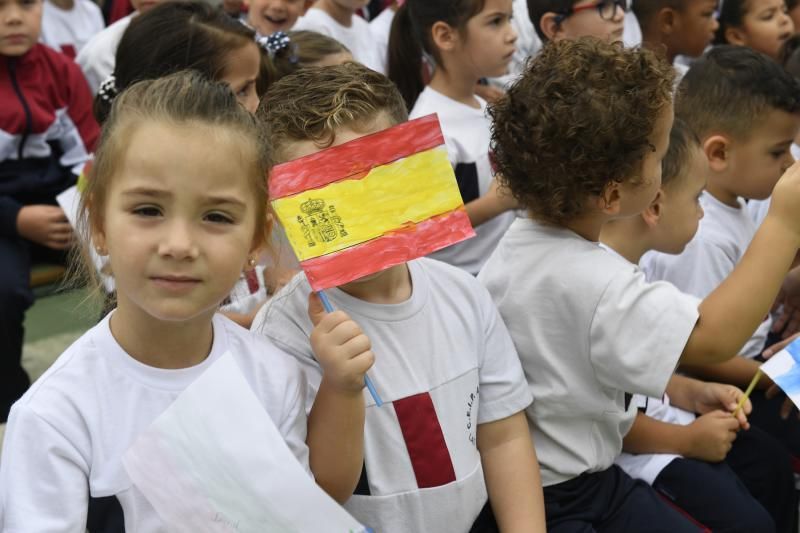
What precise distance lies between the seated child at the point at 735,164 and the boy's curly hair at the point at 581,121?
2.21 ft

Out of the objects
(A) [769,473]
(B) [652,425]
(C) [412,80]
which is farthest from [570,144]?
(C) [412,80]

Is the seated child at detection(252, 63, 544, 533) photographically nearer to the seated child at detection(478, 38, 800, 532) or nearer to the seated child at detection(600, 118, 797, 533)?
the seated child at detection(478, 38, 800, 532)

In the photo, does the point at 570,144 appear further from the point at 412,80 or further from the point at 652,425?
the point at 412,80

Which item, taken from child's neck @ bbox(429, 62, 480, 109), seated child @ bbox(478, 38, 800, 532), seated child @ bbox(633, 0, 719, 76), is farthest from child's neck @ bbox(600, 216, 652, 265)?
seated child @ bbox(633, 0, 719, 76)

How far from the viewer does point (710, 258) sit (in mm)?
2346

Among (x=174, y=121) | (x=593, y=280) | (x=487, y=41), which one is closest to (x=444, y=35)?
(x=487, y=41)

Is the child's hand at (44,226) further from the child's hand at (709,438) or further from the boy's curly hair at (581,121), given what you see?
the child's hand at (709,438)

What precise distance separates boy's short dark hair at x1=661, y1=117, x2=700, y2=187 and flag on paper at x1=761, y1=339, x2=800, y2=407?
38 cm

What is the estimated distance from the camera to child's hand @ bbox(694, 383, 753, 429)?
209 cm

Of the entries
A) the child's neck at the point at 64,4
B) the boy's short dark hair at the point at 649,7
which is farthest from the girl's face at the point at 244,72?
the child's neck at the point at 64,4

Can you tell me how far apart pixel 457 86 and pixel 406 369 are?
5.28 feet

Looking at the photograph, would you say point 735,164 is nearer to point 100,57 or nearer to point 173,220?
point 173,220

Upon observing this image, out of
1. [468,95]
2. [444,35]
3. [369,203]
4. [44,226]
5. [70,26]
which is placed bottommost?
[70,26]

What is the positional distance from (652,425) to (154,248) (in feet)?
3.70
